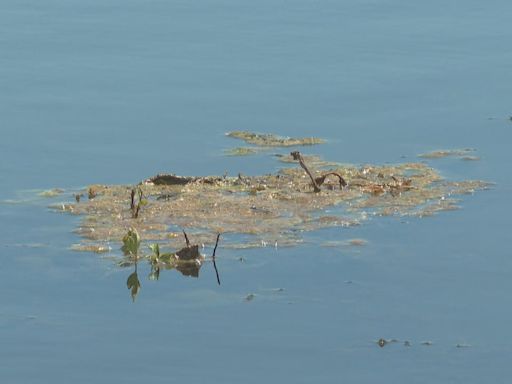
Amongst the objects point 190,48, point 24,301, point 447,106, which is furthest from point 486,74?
point 24,301

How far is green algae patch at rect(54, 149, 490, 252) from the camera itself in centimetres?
680

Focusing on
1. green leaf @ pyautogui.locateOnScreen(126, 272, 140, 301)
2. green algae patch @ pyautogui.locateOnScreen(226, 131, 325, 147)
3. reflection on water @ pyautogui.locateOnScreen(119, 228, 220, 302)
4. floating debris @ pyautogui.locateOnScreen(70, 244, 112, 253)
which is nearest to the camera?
green leaf @ pyautogui.locateOnScreen(126, 272, 140, 301)

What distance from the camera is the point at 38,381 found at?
5.32 m

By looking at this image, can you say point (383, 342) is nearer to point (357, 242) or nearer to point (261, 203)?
point (357, 242)

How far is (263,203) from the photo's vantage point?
719 centimetres

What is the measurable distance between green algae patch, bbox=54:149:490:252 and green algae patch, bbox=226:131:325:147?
39 centimetres

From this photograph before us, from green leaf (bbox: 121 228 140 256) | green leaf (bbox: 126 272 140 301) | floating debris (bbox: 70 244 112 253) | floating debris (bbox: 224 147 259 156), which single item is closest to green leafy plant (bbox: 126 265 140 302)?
green leaf (bbox: 126 272 140 301)

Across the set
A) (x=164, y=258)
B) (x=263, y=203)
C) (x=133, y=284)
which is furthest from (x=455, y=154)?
(x=133, y=284)

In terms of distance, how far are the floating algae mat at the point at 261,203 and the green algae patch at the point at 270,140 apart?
37 centimetres

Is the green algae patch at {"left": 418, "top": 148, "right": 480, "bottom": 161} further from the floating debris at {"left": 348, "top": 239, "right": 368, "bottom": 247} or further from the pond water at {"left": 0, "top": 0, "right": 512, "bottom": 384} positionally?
the floating debris at {"left": 348, "top": 239, "right": 368, "bottom": 247}

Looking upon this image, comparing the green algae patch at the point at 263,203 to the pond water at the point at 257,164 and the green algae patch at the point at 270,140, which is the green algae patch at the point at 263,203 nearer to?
the pond water at the point at 257,164

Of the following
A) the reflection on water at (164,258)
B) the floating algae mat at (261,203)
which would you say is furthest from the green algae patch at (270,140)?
the reflection on water at (164,258)

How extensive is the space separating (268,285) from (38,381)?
1.21 metres

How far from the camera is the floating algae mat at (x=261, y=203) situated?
22.4ft
